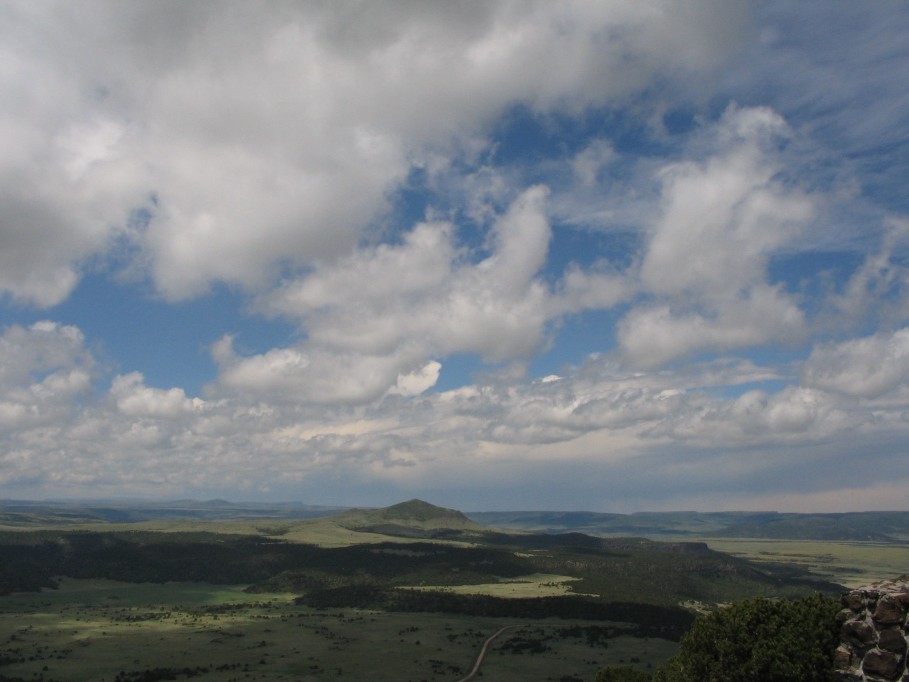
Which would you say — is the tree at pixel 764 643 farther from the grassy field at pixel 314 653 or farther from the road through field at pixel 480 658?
the grassy field at pixel 314 653

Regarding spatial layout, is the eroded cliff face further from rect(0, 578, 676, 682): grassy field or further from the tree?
rect(0, 578, 676, 682): grassy field

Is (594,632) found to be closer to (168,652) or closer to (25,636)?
(168,652)

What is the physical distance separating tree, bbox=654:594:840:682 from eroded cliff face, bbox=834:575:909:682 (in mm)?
11652

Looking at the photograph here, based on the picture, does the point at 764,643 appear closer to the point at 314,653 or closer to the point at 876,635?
the point at 876,635

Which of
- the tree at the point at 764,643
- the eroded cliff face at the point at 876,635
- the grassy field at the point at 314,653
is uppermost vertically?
the eroded cliff face at the point at 876,635

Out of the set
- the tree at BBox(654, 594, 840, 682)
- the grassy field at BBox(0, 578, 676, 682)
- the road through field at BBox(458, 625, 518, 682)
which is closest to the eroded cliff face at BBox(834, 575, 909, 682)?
the tree at BBox(654, 594, 840, 682)

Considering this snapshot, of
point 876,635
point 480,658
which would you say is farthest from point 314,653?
point 876,635

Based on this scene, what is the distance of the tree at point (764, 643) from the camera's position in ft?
150

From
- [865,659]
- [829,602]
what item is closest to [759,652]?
[829,602]

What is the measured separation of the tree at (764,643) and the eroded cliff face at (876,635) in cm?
1165

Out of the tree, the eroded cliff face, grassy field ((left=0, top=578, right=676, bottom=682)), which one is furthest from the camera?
grassy field ((left=0, top=578, right=676, bottom=682))

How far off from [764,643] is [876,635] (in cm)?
1679

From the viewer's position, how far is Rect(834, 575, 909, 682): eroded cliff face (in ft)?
106

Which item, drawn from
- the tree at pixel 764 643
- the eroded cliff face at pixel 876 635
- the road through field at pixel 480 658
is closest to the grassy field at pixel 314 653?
the road through field at pixel 480 658
